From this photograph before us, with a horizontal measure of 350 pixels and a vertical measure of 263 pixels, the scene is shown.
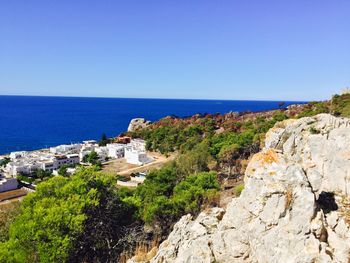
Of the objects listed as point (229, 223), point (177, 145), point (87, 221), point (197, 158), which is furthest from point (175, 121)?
point (229, 223)

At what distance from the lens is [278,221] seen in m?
11.0

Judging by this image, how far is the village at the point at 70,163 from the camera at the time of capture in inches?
2323

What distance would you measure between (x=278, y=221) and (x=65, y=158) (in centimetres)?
7686

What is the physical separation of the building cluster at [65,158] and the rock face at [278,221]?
62.3 m

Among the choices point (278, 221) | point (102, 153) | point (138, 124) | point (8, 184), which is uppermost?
point (278, 221)

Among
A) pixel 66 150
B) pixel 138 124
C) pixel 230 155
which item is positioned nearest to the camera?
pixel 230 155

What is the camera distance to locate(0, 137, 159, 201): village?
59000 millimetres

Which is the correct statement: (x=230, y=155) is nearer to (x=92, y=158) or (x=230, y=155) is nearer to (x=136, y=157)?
(x=136, y=157)

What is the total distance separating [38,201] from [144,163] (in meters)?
53.4

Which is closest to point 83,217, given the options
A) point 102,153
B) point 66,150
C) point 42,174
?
point 42,174

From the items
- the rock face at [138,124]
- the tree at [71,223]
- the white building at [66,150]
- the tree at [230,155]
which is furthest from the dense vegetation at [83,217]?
the rock face at [138,124]

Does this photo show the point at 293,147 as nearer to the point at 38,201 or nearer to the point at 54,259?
the point at 54,259

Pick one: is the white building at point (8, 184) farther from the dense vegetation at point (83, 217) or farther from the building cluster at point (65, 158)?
the dense vegetation at point (83, 217)

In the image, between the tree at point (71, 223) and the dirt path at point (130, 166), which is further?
the dirt path at point (130, 166)
